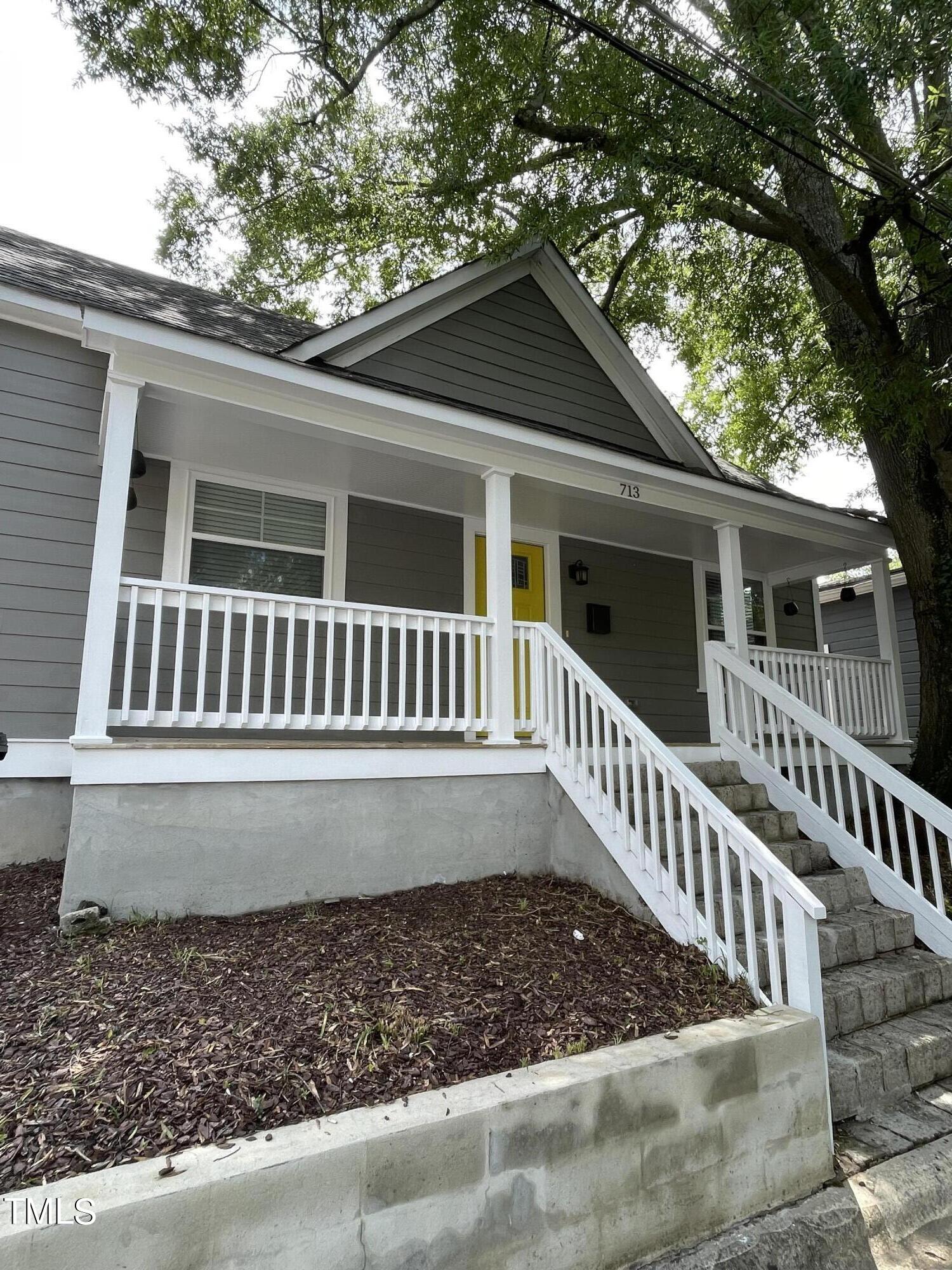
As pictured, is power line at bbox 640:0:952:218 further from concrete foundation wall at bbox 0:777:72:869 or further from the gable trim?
concrete foundation wall at bbox 0:777:72:869

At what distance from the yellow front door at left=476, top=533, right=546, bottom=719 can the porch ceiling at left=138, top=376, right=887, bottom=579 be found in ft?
0.93

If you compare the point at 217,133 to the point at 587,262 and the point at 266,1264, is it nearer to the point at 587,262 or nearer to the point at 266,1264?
the point at 587,262

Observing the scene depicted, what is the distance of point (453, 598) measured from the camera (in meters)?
6.86

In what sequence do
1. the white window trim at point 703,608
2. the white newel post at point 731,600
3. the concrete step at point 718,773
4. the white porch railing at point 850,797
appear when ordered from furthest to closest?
the white window trim at point 703,608 → the white newel post at point 731,600 → the concrete step at point 718,773 → the white porch railing at point 850,797

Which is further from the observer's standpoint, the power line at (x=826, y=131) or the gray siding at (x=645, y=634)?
the gray siding at (x=645, y=634)

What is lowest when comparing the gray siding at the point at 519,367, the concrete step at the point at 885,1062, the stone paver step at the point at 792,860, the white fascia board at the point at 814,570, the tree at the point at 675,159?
the concrete step at the point at 885,1062

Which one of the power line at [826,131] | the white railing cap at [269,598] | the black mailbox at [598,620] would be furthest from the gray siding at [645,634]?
the power line at [826,131]

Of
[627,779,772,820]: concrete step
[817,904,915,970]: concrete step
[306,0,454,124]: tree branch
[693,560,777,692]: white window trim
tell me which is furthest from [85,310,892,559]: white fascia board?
[306,0,454,124]: tree branch

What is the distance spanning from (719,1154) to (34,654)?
4.93 metres

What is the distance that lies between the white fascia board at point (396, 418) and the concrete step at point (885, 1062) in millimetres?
3985

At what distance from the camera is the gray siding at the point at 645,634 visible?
7.61 meters

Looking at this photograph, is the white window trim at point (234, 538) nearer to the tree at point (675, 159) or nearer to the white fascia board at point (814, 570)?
the tree at point (675, 159)

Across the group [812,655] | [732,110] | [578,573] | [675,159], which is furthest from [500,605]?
[675,159]

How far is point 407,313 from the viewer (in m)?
6.43
